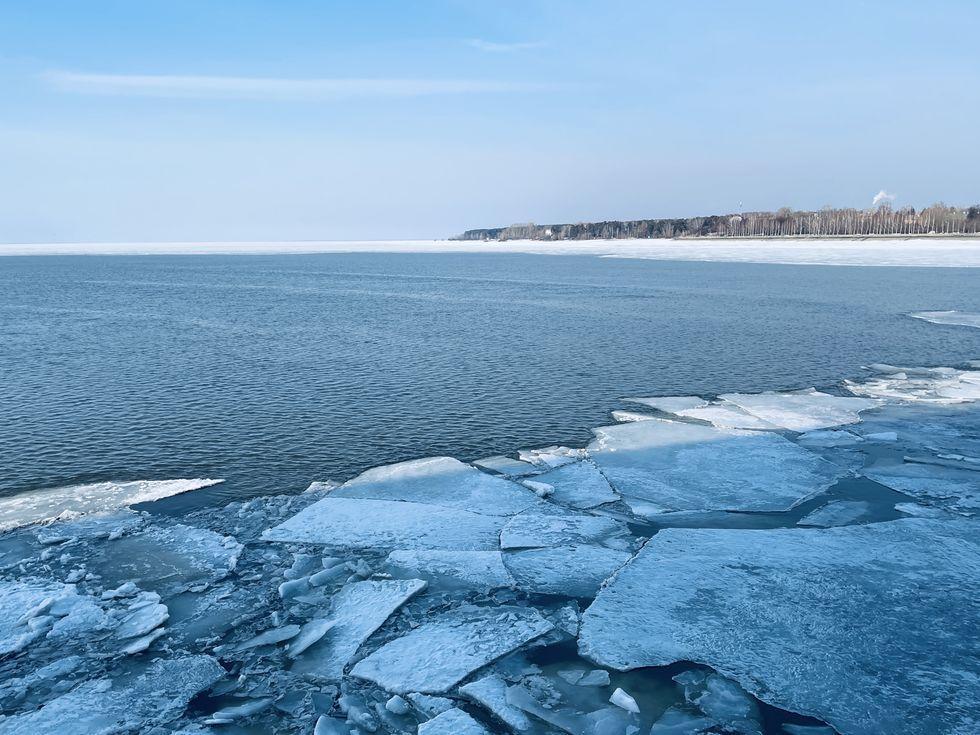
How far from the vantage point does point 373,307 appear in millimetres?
25797

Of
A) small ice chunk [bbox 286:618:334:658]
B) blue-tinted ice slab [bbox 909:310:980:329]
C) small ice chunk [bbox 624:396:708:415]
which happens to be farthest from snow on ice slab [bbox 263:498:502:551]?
blue-tinted ice slab [bbox 909:310:980:329]

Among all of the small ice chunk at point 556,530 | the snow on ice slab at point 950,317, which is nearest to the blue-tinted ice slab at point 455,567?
the small ice chunk at point 556,530

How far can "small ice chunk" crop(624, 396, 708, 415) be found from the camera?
10492 mm

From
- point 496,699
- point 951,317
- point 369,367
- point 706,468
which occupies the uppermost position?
point 951,317

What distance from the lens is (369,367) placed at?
13.9 metres

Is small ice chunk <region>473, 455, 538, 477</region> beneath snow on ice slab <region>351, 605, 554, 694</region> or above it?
above

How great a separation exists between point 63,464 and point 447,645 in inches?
240

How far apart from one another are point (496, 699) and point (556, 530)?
2.32 meters

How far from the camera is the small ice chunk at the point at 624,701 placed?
3.80 metres

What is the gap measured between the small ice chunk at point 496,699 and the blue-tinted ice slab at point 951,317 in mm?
20065

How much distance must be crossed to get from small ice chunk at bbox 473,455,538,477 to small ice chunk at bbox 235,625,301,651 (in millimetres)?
3444

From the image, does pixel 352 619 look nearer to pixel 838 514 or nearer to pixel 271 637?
pixel 271 637

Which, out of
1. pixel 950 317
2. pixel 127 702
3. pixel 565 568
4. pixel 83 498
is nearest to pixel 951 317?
pixel 950 317

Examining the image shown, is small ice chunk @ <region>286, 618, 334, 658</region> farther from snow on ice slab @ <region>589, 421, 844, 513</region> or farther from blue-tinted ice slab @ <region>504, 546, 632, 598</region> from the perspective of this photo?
snow on ice slab @ <region>589, 421, 844, 513</region>
